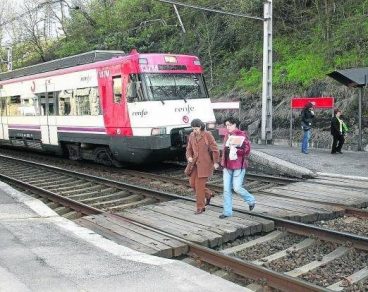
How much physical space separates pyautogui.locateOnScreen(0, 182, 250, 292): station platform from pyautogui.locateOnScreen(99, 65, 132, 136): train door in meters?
6.00

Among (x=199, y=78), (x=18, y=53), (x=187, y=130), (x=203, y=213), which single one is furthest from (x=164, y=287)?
(x=18, y=53)

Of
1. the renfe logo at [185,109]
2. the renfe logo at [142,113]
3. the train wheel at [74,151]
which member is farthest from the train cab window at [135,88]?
the train wheel at [74,151]

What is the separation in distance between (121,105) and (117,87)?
535mm

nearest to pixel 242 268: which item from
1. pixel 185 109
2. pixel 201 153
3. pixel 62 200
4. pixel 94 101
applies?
pixel 201 153

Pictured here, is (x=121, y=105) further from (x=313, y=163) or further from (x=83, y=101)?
(x=313, y=163)

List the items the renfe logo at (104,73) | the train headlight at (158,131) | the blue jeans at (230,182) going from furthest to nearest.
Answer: the renfe logo at (104,73)
the train headlight at (158,131)
the blue jeans at (230,182)

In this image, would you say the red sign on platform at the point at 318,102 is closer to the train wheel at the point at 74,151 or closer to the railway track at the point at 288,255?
the train wheel at the point at 74,151

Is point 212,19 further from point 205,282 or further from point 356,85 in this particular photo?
point 205,282

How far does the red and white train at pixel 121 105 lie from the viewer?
43.8 ft

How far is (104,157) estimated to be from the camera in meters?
15.9

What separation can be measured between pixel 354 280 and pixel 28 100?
15752 millimetres

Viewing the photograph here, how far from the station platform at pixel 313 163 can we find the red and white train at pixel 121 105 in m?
1.95

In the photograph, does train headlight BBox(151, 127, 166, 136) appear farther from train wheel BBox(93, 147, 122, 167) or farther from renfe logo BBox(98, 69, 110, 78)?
train wheel BBox(93, 147, 122, 167)

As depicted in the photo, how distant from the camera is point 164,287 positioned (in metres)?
5.25
